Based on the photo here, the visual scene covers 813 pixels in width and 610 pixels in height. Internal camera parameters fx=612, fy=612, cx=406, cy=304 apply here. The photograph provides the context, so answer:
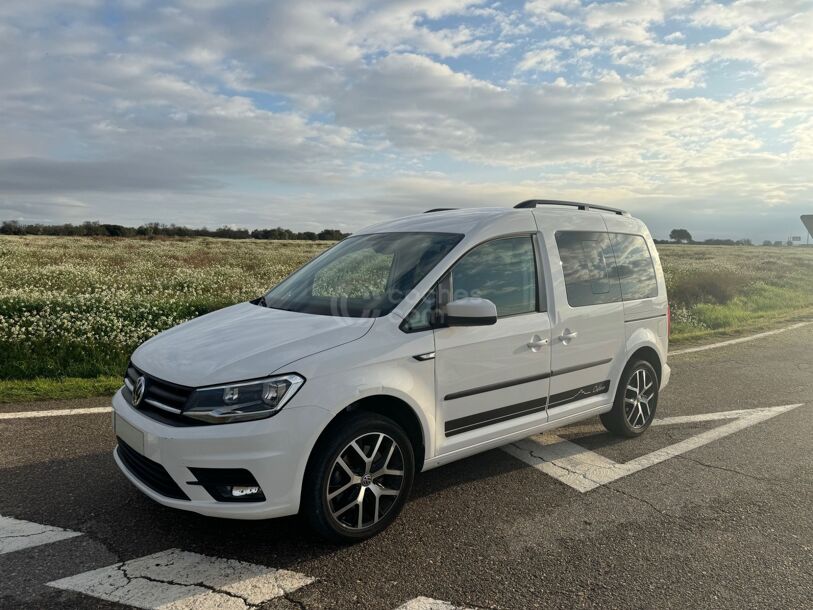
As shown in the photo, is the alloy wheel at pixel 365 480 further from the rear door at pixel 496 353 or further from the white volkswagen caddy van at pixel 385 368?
the rear door at pixel 496 353

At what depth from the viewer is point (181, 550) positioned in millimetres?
3332

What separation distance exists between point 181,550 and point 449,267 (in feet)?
7.42

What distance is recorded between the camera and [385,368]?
136 inches

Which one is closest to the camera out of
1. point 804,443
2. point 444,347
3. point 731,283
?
point 444,347

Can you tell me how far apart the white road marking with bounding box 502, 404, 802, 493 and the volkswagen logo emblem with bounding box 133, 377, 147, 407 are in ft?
9.32

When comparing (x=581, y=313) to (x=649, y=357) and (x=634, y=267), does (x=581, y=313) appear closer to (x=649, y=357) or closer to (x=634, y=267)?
(x=634, y=267)

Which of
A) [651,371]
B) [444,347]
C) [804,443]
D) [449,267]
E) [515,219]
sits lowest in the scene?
[804,443]

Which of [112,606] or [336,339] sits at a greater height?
[336,339]

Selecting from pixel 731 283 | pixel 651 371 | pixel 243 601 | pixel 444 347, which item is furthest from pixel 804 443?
pixel 731 283

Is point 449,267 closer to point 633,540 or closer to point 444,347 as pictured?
point 444,347

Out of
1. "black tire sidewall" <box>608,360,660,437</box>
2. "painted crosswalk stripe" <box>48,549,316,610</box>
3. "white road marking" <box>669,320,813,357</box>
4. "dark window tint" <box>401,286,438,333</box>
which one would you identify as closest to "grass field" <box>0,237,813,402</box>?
"white road marking" <box>669,320,813,357</box>

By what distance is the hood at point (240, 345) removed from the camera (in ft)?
10.6

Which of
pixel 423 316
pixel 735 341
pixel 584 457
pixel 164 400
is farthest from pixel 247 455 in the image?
pixel 735 341

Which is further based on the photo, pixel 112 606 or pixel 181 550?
pixel 181 550
